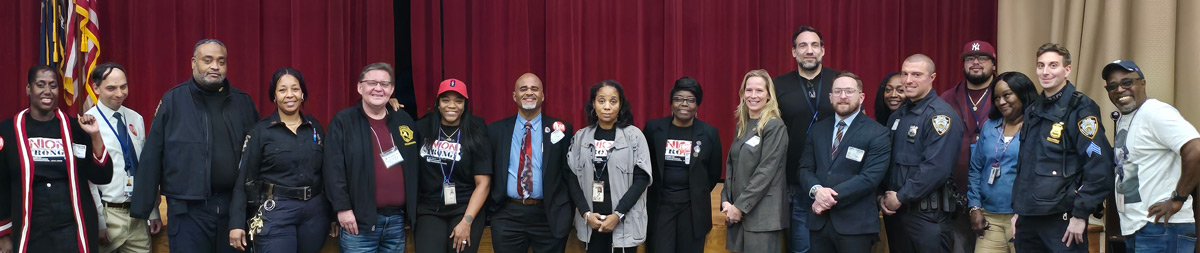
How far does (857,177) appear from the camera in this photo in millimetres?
3932

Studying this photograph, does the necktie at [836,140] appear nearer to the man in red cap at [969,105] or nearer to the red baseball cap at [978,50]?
the man in red cap at [969,105]

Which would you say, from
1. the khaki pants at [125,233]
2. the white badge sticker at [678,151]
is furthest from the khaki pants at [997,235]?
the khaki pants at [125,233]

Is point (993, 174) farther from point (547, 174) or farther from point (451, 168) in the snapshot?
point (451, 168)

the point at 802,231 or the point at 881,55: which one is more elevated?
the point at 881,55

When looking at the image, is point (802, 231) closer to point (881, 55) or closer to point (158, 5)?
point (881, 55)

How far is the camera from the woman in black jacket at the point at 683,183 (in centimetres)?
419

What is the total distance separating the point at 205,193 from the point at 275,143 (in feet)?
1.40

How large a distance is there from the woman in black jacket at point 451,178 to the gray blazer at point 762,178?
3.98 ft

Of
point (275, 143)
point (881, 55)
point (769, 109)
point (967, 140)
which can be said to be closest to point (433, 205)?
point (275, 143)

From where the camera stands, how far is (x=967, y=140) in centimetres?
436

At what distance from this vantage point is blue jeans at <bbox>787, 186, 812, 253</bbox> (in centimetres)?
423

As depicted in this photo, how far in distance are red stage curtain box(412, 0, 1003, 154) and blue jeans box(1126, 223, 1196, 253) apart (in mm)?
3265

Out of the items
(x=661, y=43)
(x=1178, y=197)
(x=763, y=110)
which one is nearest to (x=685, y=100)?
(x=763, y=110)

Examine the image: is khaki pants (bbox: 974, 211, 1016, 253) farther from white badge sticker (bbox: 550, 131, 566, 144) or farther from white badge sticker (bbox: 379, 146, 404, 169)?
white badge sticker (bbox: 379, 146, 404, 169)
